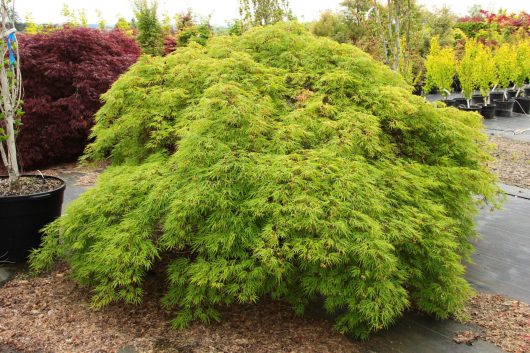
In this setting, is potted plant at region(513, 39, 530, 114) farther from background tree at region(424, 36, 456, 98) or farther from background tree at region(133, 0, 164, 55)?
background tree at region(133, 0, 164, 55)

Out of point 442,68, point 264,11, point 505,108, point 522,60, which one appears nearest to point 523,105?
point 505,108

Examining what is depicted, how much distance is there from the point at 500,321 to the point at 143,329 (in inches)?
84.2

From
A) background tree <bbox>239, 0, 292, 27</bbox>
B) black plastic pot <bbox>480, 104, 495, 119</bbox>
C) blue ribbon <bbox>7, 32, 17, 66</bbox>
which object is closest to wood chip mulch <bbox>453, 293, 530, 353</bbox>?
blue ribbon <bbox>7, 32, 17, 66</bbox>

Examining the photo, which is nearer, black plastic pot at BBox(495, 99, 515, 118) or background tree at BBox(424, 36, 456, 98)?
background tree at BBox(424, 36, 456, 98)

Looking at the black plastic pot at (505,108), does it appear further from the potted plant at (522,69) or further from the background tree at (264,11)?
the background tree at (264,11)

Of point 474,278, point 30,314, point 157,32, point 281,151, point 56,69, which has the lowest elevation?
point 474,278

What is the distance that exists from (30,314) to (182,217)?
1.20m

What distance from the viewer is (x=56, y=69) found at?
6.29 meters

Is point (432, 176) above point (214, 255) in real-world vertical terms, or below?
above

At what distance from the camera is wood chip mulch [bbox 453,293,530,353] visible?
2545mm

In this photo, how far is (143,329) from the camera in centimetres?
262

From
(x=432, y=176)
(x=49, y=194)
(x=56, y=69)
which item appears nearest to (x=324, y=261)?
(x=432, y=176)

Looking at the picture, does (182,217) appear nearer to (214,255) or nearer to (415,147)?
(214,255)

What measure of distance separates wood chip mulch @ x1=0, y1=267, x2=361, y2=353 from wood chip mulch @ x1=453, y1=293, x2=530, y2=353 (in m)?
0.80
